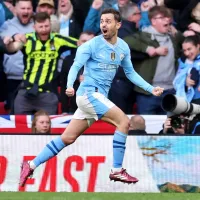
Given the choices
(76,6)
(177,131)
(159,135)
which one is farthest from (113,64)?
(76,6)

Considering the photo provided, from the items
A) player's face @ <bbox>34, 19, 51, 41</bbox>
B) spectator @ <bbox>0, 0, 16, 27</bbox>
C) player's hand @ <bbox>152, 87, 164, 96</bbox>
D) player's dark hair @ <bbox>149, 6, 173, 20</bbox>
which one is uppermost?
player's dark hair @ <bbox>149, 6, 173, 20</bbox>

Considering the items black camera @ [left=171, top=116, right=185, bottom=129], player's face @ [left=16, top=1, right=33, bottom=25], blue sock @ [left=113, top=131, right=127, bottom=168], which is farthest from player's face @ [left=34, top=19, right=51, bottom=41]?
blue sock @ [left=113, top=131, right=127, bottom=168]

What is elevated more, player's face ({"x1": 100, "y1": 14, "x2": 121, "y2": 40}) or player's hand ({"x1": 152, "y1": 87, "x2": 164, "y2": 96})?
player's face ({"x1": 100, "y1": 14, "x2": 121, "y2": 40})

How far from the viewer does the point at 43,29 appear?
13297 mm

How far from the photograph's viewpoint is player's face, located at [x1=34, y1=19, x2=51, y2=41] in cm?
1324

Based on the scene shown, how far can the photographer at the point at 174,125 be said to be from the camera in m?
11.4

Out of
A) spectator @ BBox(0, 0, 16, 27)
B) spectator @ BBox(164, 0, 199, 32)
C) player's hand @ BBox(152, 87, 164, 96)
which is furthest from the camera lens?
spectator @ BBox(164, 0, 199, 32)

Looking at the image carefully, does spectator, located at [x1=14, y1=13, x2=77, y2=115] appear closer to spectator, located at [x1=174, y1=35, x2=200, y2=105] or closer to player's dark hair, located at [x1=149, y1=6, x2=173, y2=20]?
player's dark hair, located at [x1=149, y1=6, x2=173, y2=20]

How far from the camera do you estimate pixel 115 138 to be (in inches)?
387

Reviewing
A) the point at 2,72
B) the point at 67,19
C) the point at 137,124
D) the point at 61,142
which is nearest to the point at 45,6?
the point at 67,19

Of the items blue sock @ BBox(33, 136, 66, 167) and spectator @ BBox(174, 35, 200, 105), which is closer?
blue sock @ BBox(33, 136, 66, 167)

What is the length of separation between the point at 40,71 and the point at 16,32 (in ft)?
2.81

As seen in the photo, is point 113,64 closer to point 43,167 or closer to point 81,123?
point 81,123
